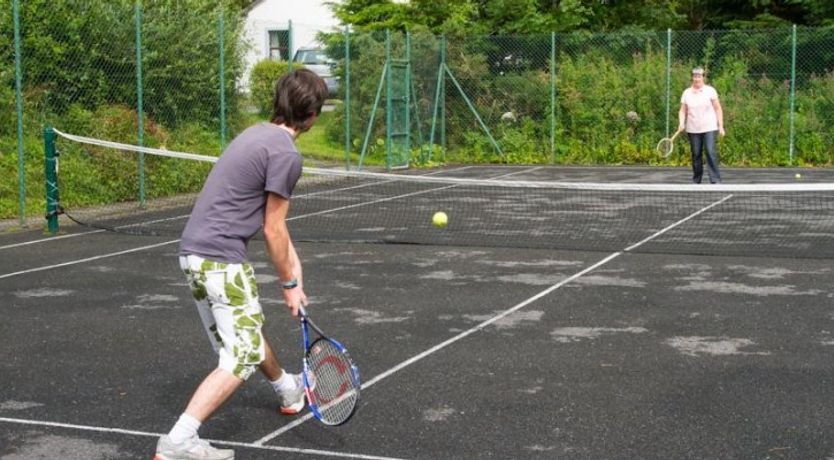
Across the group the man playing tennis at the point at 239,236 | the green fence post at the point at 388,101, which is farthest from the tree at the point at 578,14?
the man playing tennis at the point at 239,236

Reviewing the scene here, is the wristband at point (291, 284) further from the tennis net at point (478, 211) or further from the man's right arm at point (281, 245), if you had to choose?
the tennis net at point (478, 211)

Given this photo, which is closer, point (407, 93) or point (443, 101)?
point (407, 93)

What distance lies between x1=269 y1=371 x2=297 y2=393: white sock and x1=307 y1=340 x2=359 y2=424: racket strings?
41cm

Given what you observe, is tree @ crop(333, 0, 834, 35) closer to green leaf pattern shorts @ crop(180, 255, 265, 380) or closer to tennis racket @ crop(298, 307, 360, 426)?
tennis racket @ crop(298, 307, 360, 426)

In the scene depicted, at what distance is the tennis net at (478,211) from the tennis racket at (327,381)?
547 cm

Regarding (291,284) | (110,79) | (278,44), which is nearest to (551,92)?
(110,79)

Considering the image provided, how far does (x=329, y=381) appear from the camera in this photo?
5328 millimetres

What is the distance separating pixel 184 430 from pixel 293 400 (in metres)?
1.00

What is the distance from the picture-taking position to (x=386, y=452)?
5246mm

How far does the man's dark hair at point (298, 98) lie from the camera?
492 centimetres

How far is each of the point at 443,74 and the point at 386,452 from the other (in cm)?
1992

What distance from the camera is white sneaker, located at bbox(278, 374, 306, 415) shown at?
5750mm

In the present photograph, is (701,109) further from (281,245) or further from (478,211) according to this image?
(281,245)

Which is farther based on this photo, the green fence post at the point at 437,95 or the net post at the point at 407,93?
the green fence post at the point at 437,95
